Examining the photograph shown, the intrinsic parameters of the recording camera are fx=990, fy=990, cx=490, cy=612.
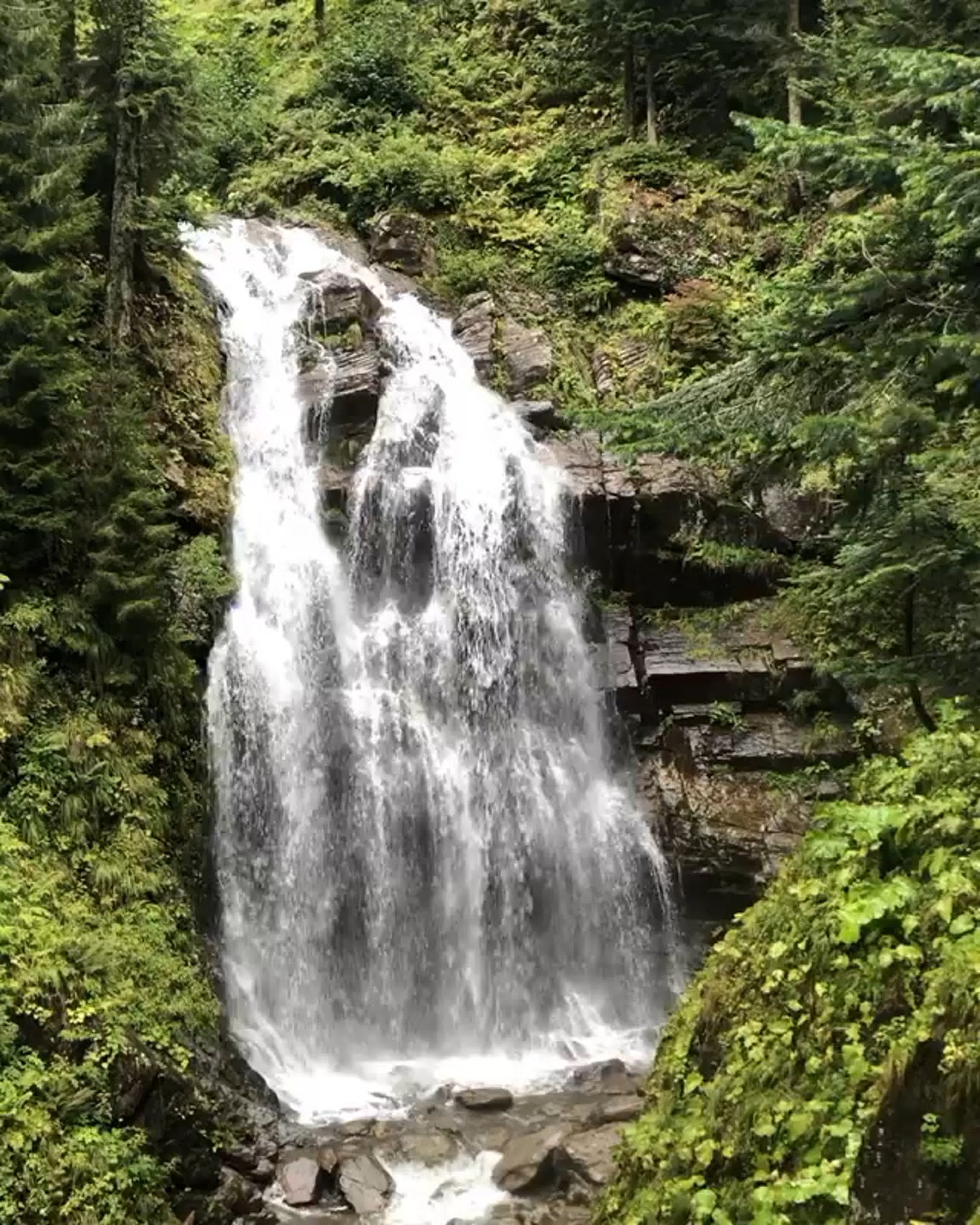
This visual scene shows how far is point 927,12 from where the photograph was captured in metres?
17.7

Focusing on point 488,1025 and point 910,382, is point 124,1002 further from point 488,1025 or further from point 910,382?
point 910,382

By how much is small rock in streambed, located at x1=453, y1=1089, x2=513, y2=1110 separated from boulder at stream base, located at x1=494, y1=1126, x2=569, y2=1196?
2.86 ft

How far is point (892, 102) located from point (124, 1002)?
15478 millimetres

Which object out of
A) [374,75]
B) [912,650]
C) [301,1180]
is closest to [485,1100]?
[301,1180]

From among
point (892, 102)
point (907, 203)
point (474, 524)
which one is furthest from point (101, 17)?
point (907, 203)

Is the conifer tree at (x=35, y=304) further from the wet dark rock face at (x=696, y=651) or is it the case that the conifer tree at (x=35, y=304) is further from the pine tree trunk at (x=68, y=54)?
the wet dark rock face at (x=696, y=651)

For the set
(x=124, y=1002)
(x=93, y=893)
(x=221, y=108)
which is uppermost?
(x=221, y=108)

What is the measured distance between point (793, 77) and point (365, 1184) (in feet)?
73.3

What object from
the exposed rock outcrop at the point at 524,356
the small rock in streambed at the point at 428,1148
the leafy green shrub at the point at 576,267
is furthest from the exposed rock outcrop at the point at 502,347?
the small rock in streambed at the point at 428,1148

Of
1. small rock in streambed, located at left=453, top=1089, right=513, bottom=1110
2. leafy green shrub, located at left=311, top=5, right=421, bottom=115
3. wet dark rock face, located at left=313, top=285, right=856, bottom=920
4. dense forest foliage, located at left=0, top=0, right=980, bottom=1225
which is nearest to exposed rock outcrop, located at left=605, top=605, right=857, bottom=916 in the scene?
wet dark rock face, located at left=313, top=285, right=856, bottom=920

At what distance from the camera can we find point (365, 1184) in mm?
9352

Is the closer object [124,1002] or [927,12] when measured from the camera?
[124,1002]

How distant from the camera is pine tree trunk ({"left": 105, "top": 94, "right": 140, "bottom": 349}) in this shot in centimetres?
1389

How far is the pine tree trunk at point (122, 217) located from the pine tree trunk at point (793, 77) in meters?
13.8
